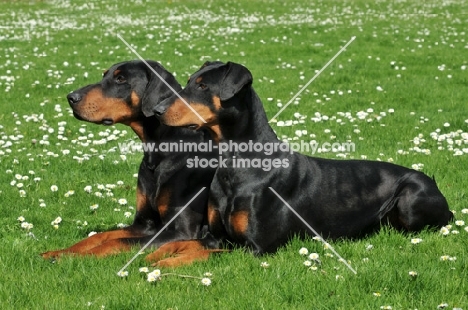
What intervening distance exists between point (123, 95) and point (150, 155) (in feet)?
2.09

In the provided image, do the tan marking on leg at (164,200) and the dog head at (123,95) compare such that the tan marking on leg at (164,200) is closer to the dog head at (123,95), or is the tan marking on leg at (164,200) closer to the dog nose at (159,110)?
the dog head at (123,95)

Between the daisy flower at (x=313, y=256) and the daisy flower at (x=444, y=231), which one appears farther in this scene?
the daisy flower at (x=444, y=231)

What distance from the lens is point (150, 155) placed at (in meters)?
6.27

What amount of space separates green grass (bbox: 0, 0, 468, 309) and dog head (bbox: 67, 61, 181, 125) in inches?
49.4

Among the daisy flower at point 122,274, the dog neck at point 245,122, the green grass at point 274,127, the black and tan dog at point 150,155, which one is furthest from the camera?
the black and tan dog at point 150,155

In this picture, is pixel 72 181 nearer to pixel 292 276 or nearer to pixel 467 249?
pixel 292 276

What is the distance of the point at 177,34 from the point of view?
21.7 meters

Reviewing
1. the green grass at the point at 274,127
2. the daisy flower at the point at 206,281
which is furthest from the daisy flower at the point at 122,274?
the daisy flower at the point at 206,281

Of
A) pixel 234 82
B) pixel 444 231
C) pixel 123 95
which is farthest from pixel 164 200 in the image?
pixel 444 231

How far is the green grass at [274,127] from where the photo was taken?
483 centimetres

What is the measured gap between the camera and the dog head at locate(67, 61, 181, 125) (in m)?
6.09

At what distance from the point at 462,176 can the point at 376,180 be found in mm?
2135

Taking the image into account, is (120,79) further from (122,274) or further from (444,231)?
(444,231)

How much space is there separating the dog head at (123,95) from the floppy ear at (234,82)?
0.77 metres
